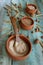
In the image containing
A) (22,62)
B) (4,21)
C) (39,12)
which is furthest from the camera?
(39,12)

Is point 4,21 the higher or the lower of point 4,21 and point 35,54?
the higher

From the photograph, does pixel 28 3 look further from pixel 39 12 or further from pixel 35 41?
pixel 35 41

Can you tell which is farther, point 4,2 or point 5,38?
point 4,2

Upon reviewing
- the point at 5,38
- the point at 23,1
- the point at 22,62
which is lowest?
the point at 22,62

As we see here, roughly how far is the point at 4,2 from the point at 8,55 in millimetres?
476

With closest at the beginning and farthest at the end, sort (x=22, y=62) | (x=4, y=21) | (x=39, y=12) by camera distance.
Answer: (x=22, y=62), (x=4, y=21), (x=39, y=12)

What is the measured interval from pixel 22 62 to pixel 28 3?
0.53 m

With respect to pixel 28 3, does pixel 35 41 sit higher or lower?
lower

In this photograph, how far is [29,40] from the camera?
0.82 metres

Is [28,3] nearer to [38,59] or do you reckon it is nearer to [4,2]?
[4,2]

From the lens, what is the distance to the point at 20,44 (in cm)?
78

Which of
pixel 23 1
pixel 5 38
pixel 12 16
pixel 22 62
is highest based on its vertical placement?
pixel 23 1

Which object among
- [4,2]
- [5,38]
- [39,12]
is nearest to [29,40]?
[5,38]

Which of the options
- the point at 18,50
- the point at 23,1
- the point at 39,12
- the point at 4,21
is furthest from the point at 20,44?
the point at 23,1
